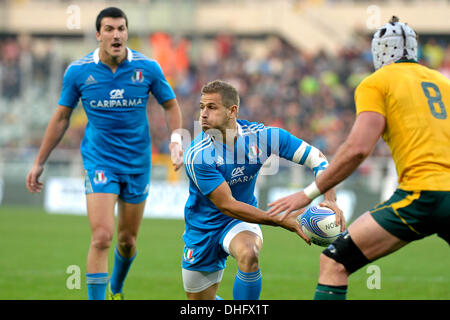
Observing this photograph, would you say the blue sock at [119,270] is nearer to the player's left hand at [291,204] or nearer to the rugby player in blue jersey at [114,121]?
the rugby player in blue jersey at [114,121]

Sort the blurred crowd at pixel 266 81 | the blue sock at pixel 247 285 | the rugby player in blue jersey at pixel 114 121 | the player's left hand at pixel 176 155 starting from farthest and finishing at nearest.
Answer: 1. the blurred crowd at pixel 266 81
2. the rugby player in blue jersey at pixel 114 121
3. the player's left hand at pixel 176 155
4. the blue sock at pixel 247 285

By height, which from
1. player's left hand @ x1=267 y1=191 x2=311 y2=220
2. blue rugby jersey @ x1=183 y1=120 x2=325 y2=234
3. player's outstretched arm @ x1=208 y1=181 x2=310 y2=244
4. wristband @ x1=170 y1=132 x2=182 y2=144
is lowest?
player's left hand @ x1=267 y1=191 x2=311 y2=220

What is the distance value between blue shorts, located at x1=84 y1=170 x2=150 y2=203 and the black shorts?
117 inches

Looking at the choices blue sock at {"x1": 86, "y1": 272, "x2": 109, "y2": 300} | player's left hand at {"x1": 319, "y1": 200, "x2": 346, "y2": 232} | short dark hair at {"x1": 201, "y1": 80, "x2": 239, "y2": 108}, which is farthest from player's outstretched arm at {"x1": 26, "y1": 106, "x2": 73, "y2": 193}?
player's left hand at {"x1": 319, "y1": 200, "x2": 346, "y2": 232}

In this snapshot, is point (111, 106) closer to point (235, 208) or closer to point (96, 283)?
point (96, 283)

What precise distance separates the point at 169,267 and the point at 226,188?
187 inches

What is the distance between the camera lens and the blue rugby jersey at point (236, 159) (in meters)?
5.70

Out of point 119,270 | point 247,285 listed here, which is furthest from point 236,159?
point 119,270

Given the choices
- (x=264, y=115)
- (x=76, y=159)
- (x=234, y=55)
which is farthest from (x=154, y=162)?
(x=234, y=55)

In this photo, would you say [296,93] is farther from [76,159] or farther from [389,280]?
[389,280]

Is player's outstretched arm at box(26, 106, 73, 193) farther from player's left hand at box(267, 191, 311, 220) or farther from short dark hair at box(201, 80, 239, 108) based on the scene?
player's left hand at box(267, 191, 311, 220)

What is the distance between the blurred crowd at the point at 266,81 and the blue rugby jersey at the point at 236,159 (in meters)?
12.7

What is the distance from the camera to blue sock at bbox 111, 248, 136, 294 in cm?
711

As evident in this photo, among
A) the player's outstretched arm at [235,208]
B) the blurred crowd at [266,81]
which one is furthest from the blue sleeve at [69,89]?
the blurred crowd at [266,81]
